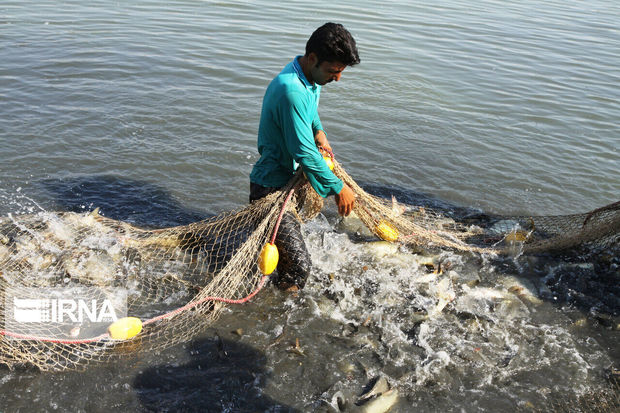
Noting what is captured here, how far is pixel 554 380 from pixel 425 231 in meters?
1.72

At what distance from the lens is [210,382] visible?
329cm

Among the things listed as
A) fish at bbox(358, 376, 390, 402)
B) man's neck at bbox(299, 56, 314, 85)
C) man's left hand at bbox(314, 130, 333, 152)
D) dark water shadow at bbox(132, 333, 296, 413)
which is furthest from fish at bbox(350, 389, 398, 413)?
man's neck at bbox(299, 56, 314, 85)

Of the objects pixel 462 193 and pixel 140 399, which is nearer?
pixel 140 399

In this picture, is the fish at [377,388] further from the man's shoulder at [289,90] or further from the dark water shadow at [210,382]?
the man's shoulder at [289,90]

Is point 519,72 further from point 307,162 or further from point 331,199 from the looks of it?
point 307,162

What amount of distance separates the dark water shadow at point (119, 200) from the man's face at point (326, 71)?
2.90 m

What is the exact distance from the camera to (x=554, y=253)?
4.85 meters

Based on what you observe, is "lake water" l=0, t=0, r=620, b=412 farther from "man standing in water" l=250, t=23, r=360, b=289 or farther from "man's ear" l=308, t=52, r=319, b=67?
"man's ear" l=308, t=52, r=319, b=67

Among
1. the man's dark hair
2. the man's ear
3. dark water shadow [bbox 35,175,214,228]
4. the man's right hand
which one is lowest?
dark water shadow [bbox 35,175,214,228]

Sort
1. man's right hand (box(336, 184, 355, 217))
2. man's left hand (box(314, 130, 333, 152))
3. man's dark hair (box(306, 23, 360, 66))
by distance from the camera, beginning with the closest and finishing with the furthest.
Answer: man's dark hair (box(306, 23, 360, 66)) → man's right hand (box(336, 184, 355, 217)) → man's left hand (box(314, 130, 333, 152))

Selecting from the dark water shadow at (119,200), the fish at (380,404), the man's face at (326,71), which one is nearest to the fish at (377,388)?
the fish at (380,404)

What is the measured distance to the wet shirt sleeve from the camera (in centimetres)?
334

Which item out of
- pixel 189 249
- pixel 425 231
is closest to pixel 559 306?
pixel 425 231

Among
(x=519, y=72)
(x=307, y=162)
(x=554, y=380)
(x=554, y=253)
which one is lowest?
(x=554, y=380)
